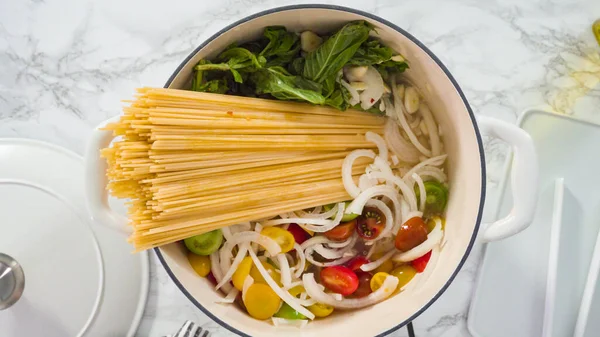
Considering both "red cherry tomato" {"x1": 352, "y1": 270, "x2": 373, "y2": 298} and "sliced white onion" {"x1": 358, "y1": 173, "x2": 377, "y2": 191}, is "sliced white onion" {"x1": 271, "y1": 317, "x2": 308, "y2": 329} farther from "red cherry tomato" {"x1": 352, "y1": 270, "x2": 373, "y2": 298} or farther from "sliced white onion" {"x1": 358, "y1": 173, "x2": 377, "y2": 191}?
"sliced white onion" {"x1": 358, "y1": 173, "x2": 377, "y2": 191}

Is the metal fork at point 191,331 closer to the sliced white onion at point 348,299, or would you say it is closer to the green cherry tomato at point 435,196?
the sliced white onion at point 348,299

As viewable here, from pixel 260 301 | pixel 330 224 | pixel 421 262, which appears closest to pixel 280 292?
pixel 260 301

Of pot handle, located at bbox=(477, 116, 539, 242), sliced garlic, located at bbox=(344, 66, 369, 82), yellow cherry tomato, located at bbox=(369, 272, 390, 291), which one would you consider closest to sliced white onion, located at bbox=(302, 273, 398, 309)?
yellow cherry tomato, located at bbox=(369, 272, 390, 291)

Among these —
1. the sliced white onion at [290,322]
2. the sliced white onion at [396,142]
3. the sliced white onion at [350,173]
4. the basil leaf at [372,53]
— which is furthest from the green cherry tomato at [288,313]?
the basil leaf at [372,53]

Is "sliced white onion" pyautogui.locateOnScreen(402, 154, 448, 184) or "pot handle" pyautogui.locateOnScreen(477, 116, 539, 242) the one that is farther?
"sliced white onion" pyautogui.locateOnScreen(402, 154, 448, 184)

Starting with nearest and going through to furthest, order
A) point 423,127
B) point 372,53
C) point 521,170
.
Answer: point 521,170 < point 372,53 < point 423,127

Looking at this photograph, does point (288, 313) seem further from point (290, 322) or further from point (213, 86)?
point (213, 86)
